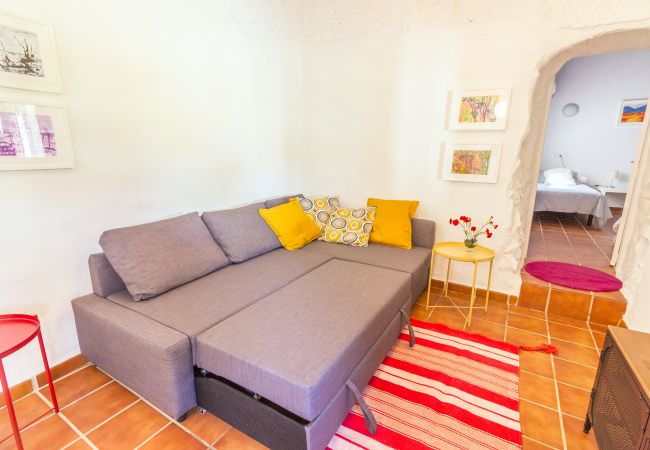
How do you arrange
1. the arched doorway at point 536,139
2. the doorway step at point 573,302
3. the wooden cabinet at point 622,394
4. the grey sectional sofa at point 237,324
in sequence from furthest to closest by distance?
the doorway step at point 573,302
the arched doorway at point 536,139
the grey sectional sofa at point 237,324
the wooden cabinet at point 622,394

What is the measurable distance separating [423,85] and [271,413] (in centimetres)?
277

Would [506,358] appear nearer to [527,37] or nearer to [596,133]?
[527,37]

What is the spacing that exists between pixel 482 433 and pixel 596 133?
6.36 m

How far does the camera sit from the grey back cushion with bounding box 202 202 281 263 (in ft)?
7.88

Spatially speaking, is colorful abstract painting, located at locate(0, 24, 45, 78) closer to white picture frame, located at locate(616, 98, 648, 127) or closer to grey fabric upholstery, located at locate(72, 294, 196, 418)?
grey fabric upholstery, located at locate(72, 294, 196, 418)

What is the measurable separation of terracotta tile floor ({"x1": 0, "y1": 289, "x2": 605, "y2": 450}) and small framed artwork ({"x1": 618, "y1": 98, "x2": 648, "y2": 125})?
17.3 feet

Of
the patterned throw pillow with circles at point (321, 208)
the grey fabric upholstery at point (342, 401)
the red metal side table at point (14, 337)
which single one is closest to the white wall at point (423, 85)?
the patterned throw pillow with circles at point (321, 208)

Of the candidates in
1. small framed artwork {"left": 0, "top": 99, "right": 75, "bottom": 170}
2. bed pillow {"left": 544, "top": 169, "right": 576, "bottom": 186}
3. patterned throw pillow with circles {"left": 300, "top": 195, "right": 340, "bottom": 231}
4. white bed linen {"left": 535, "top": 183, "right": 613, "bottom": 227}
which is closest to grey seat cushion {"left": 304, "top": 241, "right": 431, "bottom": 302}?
patterned throw pillow with circles {"left": 300, "top": 195, "right": 340, "bottom": 231}

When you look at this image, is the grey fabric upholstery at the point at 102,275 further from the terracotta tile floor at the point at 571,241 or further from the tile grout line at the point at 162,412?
the terracotta tile floor at the point at 571,241

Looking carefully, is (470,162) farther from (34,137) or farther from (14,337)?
(14,337)

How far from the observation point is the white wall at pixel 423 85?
8.03ft

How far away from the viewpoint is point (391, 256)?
8.77ft

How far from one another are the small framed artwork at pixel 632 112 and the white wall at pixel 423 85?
4285mm

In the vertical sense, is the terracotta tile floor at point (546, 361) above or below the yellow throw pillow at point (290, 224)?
below
